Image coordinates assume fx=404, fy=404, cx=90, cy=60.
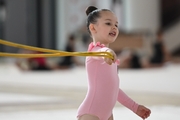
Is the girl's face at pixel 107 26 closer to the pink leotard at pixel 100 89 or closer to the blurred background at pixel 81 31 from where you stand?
the pink leotard at pixel 100 89

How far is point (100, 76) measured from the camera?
61 centimetres

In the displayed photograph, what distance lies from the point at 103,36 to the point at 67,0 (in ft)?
19.6

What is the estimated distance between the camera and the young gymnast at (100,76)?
1.99 ft

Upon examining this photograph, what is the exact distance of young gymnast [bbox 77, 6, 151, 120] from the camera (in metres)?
0.61

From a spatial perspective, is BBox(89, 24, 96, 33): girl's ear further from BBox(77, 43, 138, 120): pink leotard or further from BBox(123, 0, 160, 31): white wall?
BBox(123, 0, 160, 31): white wall

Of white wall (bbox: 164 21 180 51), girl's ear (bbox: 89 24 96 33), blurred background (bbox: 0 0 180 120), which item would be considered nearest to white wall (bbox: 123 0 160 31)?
blurred background (bbox: 0 0 180 120)

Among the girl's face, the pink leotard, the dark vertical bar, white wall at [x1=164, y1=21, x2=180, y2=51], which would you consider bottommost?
the pink leotard

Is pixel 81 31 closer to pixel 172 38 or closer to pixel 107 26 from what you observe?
pixel 172 38

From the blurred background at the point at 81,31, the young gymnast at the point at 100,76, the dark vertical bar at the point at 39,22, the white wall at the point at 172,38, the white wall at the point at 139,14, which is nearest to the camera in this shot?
the young gymnast at the point at 100,76

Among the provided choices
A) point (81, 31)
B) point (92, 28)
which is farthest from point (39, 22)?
point (92, 28)

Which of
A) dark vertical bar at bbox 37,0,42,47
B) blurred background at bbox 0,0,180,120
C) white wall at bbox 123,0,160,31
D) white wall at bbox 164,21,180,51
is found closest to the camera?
blurred background at bbox 0,0,180,120

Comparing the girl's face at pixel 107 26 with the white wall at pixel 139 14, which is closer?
the girl's face at pixel 107 26

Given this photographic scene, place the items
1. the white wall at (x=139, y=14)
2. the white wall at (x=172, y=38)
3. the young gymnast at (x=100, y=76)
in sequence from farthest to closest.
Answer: the white wall at (x=172, y=38) < the white wall at (x=139, y=14) < the young gymnast at (x=100, y=76)

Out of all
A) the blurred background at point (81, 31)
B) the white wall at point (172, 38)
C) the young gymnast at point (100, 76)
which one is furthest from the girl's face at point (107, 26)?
the white wall at point (172, 38)
